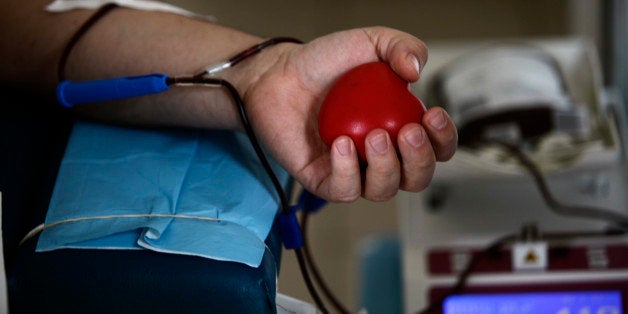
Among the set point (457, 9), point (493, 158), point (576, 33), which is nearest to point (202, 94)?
point (493, 158)

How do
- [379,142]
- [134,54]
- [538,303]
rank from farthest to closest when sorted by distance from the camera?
[538,303], [134,54], [379,142]

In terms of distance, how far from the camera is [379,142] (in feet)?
2.11

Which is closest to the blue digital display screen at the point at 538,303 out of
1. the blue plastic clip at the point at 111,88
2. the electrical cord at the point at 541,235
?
the electrical cord at the point at 541,235

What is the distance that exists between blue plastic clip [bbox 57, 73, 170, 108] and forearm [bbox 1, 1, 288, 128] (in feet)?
0.26

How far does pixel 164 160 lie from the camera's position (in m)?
0.79

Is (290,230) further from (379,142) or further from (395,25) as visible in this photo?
(395,25)

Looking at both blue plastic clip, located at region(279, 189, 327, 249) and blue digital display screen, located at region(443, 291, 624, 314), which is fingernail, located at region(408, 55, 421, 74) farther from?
blue digital display screen, located at region(443, 291, 624, 314)

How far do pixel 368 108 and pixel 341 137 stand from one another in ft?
0.12

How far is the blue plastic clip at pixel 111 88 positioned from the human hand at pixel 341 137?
0.10m

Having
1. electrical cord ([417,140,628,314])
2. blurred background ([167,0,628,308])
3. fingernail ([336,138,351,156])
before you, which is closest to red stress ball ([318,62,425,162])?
fingernail ([336,138,351,156])

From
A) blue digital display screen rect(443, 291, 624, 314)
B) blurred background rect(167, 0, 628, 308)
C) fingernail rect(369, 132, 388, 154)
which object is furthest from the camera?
blurred background rect(167, 0, 628, 308)

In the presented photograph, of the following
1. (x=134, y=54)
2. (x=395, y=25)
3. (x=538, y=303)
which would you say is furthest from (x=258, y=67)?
(x=395, y=25)

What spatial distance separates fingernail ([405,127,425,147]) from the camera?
65cm

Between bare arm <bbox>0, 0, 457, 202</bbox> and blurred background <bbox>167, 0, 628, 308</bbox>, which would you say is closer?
bare arm <bbox>0, 0, 457, 202</bbox>
